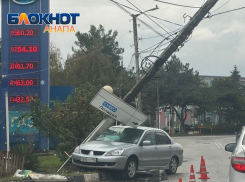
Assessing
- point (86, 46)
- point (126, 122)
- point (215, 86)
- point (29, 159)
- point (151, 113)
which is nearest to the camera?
point (29, 159)

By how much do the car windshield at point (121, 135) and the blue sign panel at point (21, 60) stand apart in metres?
7.44

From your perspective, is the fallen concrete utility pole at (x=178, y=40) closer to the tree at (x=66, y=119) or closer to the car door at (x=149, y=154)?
the tree at (x=66, y=119)

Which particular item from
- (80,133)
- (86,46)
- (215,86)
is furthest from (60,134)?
(215,86)

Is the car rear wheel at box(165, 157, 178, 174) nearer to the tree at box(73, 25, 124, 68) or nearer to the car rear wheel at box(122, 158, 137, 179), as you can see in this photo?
the car rear wheel at box(122, 158, 137, 179)

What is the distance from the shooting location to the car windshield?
547 inches

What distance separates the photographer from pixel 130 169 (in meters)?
13.0

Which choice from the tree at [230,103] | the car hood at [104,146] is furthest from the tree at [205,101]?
the car hood at [104,146]

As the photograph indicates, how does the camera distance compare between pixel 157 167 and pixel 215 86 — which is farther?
pixel 215 86

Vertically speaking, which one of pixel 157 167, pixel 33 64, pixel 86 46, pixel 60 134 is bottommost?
pixel 157 167

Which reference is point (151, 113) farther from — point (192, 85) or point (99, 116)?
point (99, 116)

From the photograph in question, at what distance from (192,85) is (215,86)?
24.3 feet

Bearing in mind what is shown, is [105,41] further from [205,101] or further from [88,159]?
[88,159]

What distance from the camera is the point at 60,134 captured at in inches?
600

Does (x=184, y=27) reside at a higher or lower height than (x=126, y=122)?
higher
